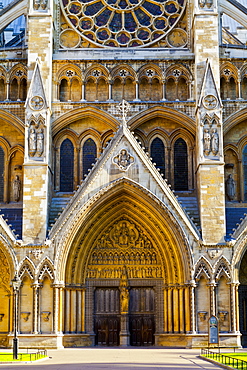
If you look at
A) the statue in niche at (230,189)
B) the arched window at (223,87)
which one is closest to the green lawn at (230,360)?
the statue in niche at (230,189)

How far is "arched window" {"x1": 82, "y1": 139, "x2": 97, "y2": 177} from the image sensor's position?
3488 centimetres

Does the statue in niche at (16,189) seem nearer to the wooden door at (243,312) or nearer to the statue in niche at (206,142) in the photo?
the statue in niche at (206,142)

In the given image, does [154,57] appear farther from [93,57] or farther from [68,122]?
[68,122]

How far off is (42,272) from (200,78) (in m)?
12.0

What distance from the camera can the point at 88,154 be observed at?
35000 mm

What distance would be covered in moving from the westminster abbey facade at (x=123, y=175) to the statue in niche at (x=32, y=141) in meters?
0.06

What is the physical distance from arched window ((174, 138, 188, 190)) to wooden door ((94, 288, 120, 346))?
240 inches

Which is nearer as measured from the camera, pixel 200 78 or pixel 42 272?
pixel 42 272

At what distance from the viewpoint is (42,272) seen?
3156cm

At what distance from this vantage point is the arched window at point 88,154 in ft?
114

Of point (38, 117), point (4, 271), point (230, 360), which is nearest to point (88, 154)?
point (38, 117)

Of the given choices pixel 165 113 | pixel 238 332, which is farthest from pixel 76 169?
pixel 238 332

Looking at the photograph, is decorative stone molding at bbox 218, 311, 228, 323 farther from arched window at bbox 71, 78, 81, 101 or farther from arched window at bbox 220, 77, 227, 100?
arched window at bbox 71, 78, 81, 101

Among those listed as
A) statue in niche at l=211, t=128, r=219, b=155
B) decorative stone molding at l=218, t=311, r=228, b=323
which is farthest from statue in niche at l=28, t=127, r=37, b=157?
decorative stone molding at l=218, t=311, r=228, b=323
